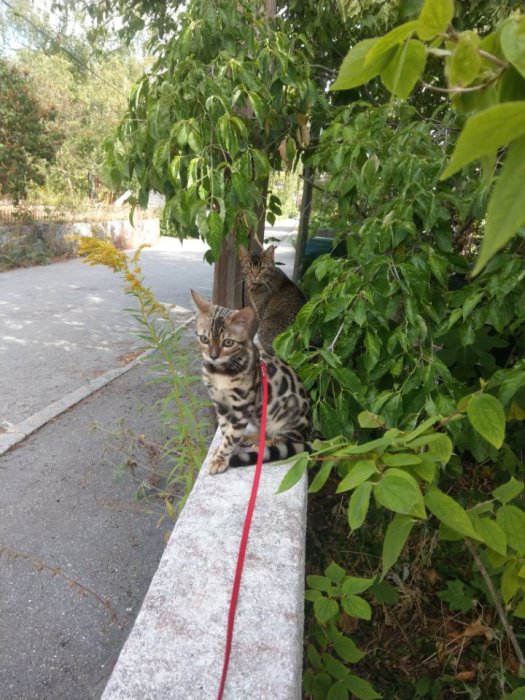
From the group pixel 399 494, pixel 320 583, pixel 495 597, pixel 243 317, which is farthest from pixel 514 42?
pixel 243 317

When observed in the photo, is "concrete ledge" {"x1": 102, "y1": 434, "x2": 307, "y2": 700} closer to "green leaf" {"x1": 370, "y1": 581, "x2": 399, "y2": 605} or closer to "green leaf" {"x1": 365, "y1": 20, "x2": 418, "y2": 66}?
"green leaf" {"x1": 370, "y1": 581, "x2": 399, "y2": 605}

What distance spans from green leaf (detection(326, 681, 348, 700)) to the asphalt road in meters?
1.27

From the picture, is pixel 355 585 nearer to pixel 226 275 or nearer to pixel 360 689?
pixel 360 689

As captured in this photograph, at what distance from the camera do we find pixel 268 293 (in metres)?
5.18

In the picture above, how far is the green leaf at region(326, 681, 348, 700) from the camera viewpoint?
1.60m

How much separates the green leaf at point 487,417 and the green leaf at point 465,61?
2.40ft

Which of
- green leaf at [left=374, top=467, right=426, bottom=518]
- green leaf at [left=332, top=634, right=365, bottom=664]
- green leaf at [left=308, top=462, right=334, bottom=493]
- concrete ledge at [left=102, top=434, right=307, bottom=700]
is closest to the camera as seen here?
green leaf at [left=374, top=467, right=426, bottom=518]

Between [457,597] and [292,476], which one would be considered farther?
[457,597]

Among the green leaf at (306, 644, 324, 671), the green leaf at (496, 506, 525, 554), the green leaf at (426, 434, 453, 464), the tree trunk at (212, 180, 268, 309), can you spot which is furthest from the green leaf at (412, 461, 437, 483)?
the tree trunk at (212, 180, 268, 309)

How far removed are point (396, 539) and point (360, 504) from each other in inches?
6.0

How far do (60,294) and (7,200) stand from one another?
6.53m

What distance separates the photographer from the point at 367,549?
2758mm

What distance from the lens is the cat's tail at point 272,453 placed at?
2463mm

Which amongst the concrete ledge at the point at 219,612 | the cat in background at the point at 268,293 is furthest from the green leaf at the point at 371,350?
the cat in background at the point at 268,293
